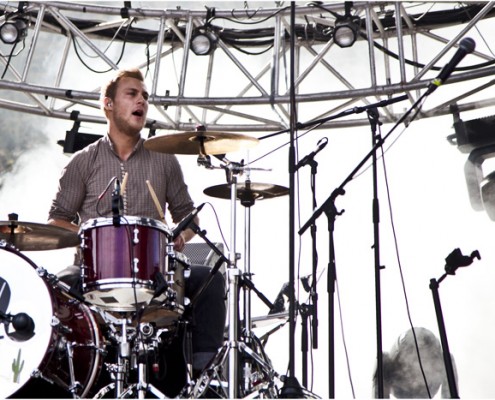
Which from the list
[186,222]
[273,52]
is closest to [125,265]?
[186,222]

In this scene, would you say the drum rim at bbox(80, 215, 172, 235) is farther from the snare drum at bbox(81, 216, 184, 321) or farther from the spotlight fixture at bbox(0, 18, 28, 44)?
the spotlight fixture at bbox(0, 18, 28, 44)

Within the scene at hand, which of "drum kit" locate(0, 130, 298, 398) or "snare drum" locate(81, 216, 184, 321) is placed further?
"snare drum" locate(81, 216, 184, 321)

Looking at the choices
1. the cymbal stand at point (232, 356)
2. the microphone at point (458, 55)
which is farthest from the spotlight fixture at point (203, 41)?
the microphone at point (458, 55)

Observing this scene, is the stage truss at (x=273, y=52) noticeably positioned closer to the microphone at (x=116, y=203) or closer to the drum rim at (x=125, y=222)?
the drum rim at (x=125, y=222)

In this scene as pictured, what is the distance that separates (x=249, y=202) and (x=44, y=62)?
5.52m

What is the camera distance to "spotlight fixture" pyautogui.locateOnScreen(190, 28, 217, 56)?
6.86 m

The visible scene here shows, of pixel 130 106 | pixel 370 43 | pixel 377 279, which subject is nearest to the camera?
pixel 377 279

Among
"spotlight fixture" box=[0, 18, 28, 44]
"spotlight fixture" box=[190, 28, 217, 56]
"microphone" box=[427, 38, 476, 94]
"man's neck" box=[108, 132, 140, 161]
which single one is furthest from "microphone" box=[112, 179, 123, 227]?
"spotlight fixture" box=[0, 18, 28, 44]

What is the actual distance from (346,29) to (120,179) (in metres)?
2.36

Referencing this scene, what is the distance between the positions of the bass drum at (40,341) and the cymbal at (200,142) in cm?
91

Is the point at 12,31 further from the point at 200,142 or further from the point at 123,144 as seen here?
the point at 200,142

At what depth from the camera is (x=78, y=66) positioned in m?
9.50

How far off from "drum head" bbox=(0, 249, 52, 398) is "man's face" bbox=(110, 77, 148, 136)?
1214 mm

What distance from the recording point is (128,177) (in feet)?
16.0
